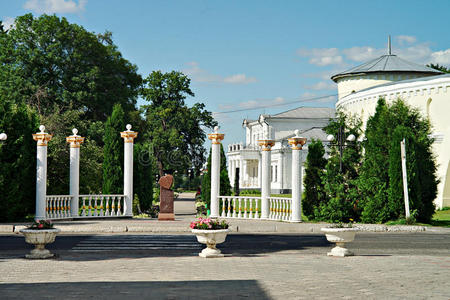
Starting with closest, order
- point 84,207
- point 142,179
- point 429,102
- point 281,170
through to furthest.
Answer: point 84,207 < point 142,179 < point 429,102 < point 281,170

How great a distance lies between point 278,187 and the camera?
67250mm

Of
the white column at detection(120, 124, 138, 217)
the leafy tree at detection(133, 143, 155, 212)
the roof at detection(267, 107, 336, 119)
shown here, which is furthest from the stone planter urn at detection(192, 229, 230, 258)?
the roof at detection(267, 107, 336, 119)

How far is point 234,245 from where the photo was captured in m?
16.3

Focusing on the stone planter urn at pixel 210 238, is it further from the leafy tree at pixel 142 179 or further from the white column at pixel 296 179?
the leafy tree at pixel 142 179

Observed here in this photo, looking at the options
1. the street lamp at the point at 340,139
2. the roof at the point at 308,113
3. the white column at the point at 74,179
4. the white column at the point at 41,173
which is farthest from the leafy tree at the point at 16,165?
the roof at the point at 308,113

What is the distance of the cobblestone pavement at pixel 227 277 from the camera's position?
28.9 feet

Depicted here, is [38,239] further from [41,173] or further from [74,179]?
[74,179]

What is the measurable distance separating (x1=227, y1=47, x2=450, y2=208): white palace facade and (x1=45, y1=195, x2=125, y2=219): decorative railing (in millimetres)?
13043

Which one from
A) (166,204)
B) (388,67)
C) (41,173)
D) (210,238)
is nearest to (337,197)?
(166,204)

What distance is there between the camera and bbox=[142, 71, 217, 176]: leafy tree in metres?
62.0

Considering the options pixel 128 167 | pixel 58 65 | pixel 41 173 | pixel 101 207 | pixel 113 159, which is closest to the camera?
pixel 41 173

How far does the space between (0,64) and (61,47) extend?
18.4 ft

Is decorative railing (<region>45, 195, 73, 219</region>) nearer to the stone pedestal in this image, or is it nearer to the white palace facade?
the stone pedestal

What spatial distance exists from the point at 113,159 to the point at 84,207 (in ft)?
9.82
